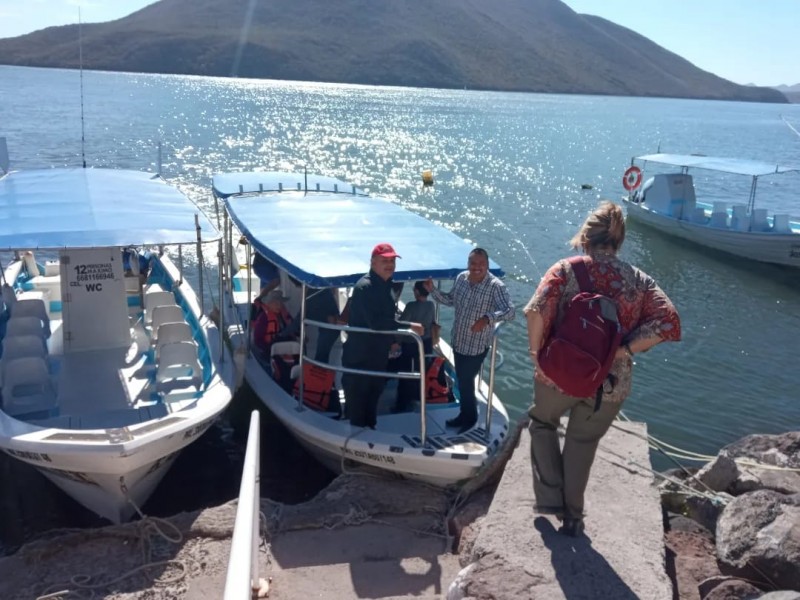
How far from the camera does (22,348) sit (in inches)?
329

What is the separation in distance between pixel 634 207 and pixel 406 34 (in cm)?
16809

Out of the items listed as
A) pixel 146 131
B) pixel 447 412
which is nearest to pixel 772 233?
pixel 447 412

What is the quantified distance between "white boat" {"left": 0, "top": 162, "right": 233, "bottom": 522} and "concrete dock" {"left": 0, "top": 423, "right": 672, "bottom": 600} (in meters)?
0.73

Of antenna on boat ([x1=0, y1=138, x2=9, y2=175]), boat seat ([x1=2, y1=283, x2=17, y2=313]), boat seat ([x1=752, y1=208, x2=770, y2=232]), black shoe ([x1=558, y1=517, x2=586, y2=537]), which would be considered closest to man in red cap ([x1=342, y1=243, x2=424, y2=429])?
black shoe ([x1=558, y1=517, x2=586, y2=537])

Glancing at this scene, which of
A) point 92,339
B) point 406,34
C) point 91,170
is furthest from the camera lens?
point 406,34

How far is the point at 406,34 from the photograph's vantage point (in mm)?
183000

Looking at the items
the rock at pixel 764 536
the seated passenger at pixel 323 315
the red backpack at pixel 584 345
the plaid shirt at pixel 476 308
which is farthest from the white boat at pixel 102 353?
the rock at pixel 764 536

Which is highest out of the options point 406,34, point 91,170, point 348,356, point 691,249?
point 406,34

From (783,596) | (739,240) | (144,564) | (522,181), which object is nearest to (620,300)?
(783,596)

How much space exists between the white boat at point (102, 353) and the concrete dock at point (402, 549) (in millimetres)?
731

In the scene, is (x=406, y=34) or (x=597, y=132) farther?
(x=406, y=34)

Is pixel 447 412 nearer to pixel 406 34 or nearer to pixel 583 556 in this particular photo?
pixel 583 556

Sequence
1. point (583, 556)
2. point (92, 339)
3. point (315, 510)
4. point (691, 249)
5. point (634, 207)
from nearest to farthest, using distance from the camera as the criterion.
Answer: point (583, 556), point (315, 510), point (92, 339), point (691, 249), point (634, 207)

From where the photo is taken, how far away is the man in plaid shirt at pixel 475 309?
265 inches
